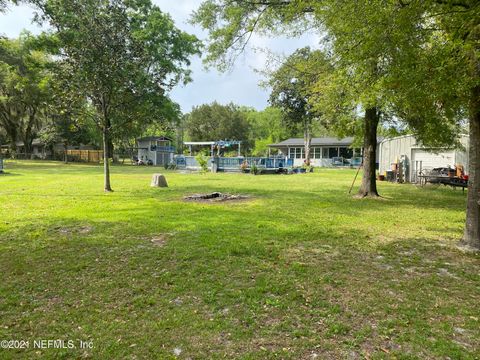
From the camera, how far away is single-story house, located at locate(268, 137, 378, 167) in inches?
1555

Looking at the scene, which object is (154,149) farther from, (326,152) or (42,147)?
(326,152)

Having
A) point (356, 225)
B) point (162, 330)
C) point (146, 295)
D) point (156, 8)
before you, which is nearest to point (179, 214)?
point (356, 225)

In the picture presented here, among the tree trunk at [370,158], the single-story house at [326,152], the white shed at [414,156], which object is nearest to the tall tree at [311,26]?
the tree trunk at [370,158]

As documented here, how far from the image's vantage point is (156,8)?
33.6 metres

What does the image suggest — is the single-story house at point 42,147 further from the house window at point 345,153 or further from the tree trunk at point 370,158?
the tree trunk at point 370,158

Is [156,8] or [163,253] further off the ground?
[156,8]

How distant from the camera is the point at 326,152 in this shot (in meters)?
42.0

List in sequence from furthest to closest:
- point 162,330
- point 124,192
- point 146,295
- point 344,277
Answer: point 124,192 → point 344,277 → point 146,295 → point 162,330

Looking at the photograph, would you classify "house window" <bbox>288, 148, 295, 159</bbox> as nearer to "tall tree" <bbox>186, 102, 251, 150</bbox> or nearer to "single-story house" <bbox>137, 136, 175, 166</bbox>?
"tall tree" <bbox>186, 102, 251, 150</bbox>

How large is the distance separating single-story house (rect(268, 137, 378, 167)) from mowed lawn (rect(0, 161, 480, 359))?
32571 mm

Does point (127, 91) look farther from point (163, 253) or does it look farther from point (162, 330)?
point (162, 330)

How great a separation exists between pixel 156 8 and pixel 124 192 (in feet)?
88.7

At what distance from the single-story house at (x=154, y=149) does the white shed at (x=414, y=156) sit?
29044 millimetres

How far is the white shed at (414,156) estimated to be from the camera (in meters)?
17.2
